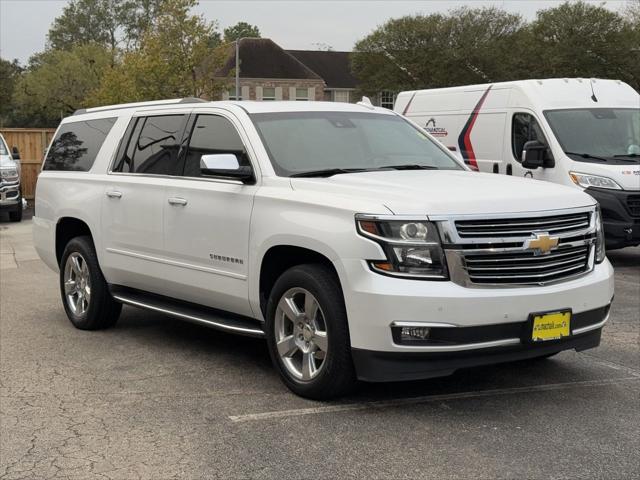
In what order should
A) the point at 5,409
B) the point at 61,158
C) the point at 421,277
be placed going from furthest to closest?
the point at 61,158, the point at 5,409, the point at 421,277

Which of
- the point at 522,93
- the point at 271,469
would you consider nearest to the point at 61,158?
the point at 271,469

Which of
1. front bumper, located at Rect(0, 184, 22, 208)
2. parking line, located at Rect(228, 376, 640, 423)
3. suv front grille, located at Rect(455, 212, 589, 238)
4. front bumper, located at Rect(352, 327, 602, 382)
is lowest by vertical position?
front bumper, located at Rect(0, 184, 22, 208)

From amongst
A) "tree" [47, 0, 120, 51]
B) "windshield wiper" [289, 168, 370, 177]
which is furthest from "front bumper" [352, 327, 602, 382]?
"tree" [47, 0, 120, 51]

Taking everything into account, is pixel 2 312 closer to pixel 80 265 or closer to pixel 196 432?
pixel 80 265

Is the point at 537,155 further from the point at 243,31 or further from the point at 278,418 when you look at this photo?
the point at 243,31

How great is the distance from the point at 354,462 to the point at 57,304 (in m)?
5.49

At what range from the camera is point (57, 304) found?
8.74 meters

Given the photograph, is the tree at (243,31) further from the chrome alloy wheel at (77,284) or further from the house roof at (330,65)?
the chrome alloy wheel at (77,284)

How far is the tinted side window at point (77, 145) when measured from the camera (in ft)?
24.1

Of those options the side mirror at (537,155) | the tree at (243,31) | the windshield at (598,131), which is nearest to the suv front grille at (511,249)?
the side mirror at (537,155)

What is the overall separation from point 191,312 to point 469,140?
7909mm

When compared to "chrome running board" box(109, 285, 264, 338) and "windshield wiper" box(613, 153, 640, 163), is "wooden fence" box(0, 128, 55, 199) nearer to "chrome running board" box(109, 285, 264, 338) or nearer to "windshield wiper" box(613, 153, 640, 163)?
"windshield wiper" box(613, 153, 640, 163)

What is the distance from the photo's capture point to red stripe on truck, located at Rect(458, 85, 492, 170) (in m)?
12.8

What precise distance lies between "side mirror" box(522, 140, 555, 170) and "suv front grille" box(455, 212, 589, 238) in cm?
644
